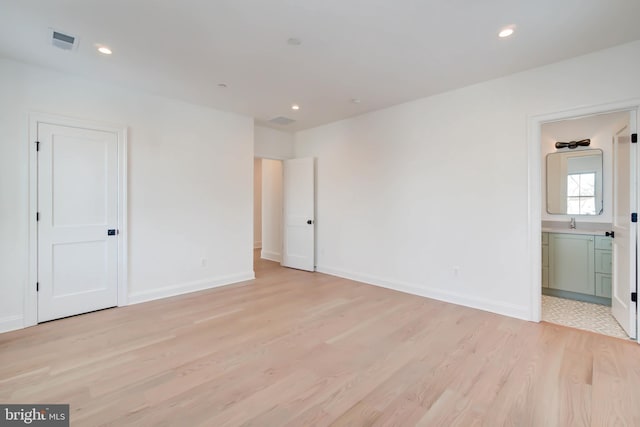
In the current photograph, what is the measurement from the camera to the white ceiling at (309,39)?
90.0 inches

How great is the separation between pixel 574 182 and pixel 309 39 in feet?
14.3

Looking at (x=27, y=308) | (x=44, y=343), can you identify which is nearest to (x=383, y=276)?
(x=44, y=343)

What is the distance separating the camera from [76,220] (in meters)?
3.51

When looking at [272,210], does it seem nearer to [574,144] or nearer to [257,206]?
A: [257,206]

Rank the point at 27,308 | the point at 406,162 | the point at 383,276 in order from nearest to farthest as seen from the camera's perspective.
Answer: the point at 27,308, the point at 406,162, the point at 383,276

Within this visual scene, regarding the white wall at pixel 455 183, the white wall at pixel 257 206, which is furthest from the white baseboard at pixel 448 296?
the white wall at pixel 257 206

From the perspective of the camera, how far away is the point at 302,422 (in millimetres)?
1798

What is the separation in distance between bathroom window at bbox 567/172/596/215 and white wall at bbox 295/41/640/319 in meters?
1.80

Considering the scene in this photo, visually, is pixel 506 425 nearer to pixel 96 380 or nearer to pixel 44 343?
pixel 96 380

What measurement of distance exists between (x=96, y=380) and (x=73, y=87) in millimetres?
3207

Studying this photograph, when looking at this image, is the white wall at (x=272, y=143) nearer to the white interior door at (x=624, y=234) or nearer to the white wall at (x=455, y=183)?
the white wall at (x=455, y=183)

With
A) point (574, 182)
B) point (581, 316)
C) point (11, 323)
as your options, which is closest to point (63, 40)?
point (11, 323)

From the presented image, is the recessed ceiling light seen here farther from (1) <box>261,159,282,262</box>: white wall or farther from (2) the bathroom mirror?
(1) <box>261,159,282,262</box>: white wall

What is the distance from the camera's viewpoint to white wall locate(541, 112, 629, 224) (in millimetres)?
4188
